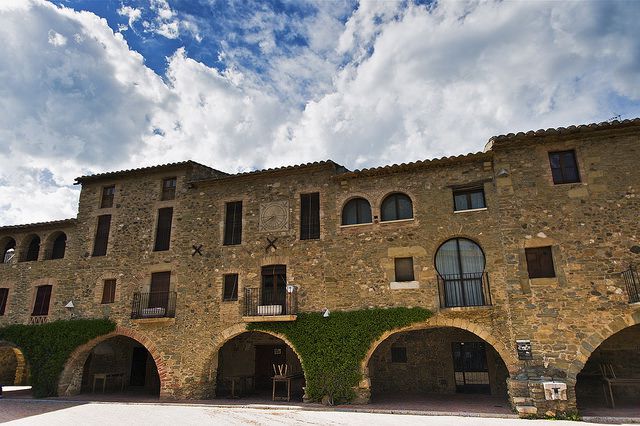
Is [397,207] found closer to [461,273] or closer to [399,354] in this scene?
[461,273]

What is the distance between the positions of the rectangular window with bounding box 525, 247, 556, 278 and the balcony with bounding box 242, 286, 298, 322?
810cm

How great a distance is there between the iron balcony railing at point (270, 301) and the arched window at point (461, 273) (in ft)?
17.7

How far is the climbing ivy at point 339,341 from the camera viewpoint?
14773 mm

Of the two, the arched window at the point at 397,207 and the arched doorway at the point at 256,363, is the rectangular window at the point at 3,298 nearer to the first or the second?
the arched doorway at the point at 256,363

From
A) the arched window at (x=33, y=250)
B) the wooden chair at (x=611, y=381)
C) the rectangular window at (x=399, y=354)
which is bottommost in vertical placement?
the wooden chair at (x=611, y=381)

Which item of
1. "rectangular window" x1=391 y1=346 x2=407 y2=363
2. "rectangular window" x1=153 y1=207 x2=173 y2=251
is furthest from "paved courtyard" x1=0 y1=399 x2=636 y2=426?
"rectangular window" x1=153 y1=207 x2=173 y2=251

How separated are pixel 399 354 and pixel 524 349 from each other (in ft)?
19.3

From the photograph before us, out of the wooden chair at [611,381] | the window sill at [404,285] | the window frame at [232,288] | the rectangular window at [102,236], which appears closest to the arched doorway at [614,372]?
the wooden chair at [611,381]

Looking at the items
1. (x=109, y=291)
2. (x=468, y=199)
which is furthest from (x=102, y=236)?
(x=468, y=199)

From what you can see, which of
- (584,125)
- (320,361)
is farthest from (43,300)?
(584,125)

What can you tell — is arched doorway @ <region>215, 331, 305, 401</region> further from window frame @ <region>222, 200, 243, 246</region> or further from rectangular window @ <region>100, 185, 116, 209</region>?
rectangular window @ <region>100, 185, 116, 209</region>

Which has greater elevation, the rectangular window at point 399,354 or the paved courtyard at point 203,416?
the rectangular window at point 399,354

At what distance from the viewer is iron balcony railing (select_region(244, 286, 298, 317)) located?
16.1 meters

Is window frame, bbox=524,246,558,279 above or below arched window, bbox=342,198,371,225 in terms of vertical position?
below
